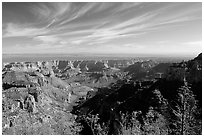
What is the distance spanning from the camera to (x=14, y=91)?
138125 millimetres

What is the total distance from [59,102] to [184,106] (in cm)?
17462

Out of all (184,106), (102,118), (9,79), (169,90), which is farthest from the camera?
(9,79)

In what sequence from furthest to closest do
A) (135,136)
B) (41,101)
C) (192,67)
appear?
(41,101), (192,67), (135,136)

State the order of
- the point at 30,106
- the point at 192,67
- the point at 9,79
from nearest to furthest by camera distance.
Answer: the point at 192,67, the point at 30,106, the point at 9,79

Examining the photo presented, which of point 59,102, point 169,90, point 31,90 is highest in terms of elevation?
point 169,90

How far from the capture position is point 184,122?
37.1ft

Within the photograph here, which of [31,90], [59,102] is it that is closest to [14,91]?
[31,90]

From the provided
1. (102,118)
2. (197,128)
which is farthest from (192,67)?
(197,128)

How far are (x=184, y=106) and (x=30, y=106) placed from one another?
126388mm

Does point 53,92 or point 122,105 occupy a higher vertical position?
point 122,105

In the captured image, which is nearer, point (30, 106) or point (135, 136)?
point (135, 136)

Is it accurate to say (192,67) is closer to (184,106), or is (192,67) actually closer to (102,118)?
(102,118)

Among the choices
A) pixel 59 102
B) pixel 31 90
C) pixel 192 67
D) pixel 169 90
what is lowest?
pixel 59 102

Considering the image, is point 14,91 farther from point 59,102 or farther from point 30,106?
point 59,102
